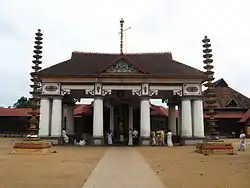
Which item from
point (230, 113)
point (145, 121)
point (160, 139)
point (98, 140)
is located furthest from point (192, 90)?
point (230, 113)

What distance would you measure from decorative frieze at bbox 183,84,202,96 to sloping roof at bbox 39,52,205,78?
92 cm

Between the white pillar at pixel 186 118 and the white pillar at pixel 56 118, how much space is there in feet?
34.8

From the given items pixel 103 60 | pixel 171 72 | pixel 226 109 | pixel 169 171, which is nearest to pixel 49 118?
pixel 103 60

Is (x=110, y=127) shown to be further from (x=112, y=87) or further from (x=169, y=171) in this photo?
(x=169, y=171)

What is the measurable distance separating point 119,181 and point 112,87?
22.7 meters

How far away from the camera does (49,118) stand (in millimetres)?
33188

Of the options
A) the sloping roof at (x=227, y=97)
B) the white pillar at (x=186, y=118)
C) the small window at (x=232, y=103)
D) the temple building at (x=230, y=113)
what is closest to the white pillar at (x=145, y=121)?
the white pillar at (x=186, y=118)

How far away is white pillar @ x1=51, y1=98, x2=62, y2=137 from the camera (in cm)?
3255

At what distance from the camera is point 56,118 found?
3275 cm

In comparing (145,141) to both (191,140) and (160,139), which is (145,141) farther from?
(191,140)

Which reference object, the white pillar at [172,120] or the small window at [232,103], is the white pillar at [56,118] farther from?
the small window at [232,103]

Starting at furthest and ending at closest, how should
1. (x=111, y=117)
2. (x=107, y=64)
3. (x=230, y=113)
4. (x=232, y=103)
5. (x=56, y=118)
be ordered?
1. (x=232, y=103)
2. (x=230, y=113)
3. (x=111, y=117)
4. (x=107, y=64)
5. (x=56, y=118)

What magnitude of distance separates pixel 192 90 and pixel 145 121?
492cm

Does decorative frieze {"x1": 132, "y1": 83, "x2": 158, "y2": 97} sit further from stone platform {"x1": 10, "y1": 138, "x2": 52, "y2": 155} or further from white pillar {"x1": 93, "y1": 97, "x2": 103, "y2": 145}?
stone platform {"x1": 10, "y1": 138, "x2": 52, "y2": 155}
